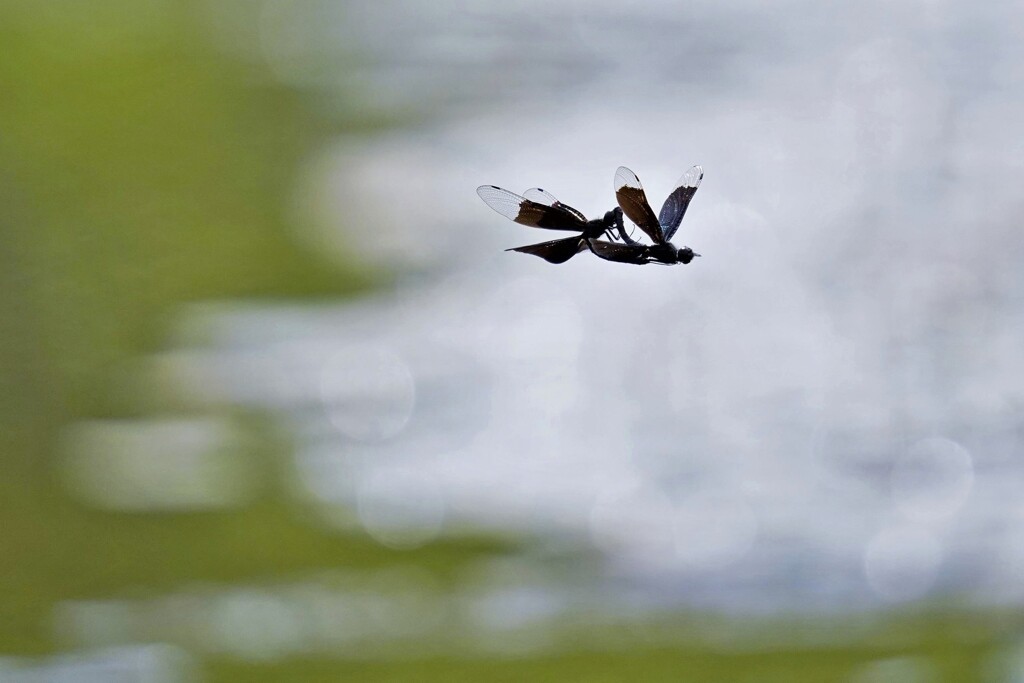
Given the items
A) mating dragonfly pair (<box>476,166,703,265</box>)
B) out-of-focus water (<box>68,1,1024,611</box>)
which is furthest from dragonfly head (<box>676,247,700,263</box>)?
out-of-focus water (<box>68,1,1024,611</box>)

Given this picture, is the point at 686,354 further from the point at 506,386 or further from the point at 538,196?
the point at 538,196

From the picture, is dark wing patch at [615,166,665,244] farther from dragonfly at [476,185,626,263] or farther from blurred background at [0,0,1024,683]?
blurred background at [0,0,1024,683]

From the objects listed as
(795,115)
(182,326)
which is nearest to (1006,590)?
(795,115)

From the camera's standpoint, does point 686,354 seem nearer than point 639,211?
No

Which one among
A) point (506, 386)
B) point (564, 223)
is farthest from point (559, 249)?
point (506, 386)

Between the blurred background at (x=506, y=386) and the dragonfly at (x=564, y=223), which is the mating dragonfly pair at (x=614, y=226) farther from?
the blurred background at (x=506, y=386)

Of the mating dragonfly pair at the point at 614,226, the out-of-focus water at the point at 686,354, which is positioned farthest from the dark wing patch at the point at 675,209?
the out-of-focus water at the point at 686,354
